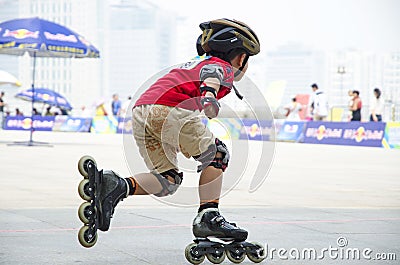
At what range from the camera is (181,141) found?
16.1ft

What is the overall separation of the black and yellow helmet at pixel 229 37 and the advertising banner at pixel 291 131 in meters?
21.0

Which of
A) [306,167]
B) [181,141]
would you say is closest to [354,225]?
[181,141]

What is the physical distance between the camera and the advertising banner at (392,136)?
21.6 m

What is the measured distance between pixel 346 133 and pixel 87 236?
1974 centimetres

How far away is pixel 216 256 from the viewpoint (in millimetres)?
4895

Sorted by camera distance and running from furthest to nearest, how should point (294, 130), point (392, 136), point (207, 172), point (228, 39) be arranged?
point (294, 130)
point (392, 136)
point (228, 39)
point (207, 172)

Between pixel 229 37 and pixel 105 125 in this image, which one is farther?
pixel 105 125

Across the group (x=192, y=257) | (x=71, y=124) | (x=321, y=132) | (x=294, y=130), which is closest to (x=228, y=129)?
(x=294, y=130)

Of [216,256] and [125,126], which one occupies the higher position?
[216,256]

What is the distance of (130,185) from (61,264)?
686 millimetres

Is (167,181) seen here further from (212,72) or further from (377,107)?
(377,107)

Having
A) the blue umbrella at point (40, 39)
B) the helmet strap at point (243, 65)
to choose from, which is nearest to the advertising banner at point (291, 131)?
the blue umbrella at point (40, 39)

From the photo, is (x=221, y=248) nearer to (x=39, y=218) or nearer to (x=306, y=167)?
(x=39, y=218)

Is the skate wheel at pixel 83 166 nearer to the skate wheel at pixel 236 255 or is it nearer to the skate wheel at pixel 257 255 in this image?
the skate wheel at pixel 236 255
